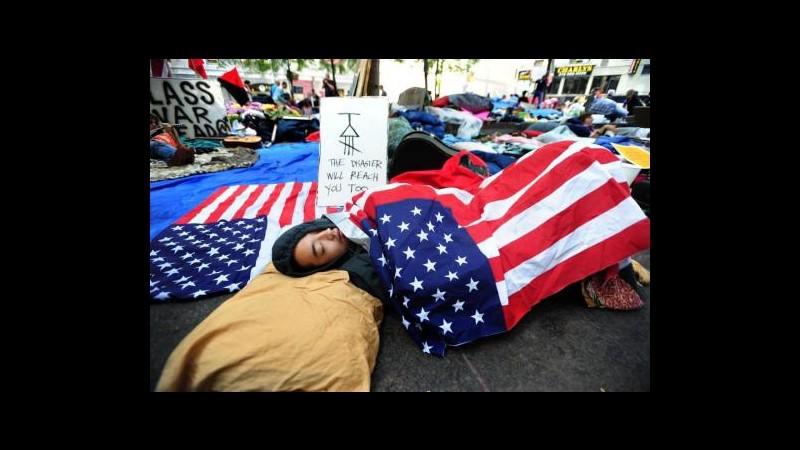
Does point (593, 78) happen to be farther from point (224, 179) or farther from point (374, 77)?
point (224, 179)

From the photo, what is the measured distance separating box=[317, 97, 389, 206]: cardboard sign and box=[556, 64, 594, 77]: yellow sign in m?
20.2

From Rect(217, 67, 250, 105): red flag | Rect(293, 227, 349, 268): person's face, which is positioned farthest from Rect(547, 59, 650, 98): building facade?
Rect(293, 227, 349, 268): person's face

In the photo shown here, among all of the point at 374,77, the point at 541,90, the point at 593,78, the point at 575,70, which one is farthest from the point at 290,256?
the point at 593,78

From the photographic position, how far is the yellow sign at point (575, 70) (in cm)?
1747

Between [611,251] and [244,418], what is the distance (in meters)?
1.53

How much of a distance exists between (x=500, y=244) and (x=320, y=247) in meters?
0.87

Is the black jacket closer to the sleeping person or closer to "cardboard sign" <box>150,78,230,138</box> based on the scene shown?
the sleeping person

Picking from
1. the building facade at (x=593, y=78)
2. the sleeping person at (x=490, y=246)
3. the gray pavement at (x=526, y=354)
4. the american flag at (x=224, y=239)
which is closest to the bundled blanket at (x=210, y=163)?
the american flag at (x=224, y=239)

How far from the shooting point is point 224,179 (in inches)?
123

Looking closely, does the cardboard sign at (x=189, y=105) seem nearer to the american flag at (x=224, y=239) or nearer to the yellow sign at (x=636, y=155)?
the american flag at (x=224, y=239)

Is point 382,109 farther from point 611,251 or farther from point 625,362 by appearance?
point 625,362

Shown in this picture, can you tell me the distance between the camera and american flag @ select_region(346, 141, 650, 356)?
119 centimetres

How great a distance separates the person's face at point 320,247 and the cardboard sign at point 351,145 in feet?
2.60
